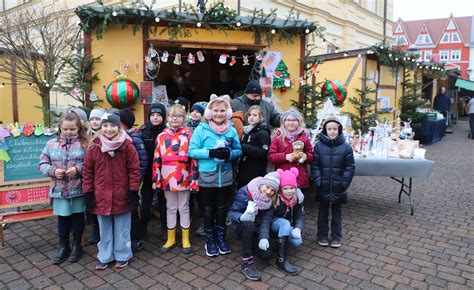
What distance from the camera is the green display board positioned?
440 cm

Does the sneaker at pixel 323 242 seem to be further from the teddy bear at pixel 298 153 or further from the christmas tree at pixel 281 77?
the christmas tree at pixel 281 77

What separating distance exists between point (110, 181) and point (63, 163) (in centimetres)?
56

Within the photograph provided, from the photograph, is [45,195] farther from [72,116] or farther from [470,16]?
Answer: [470,16]

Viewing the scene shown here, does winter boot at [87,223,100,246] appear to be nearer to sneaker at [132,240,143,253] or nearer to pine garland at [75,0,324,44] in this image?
sneaker at [132,240,143,253]

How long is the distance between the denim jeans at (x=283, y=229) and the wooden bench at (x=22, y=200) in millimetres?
2580

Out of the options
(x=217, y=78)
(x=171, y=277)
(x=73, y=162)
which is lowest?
(x=171, y=277)

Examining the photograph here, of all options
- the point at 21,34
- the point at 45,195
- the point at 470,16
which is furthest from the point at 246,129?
the point at 470,16

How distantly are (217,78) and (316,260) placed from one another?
232 inches

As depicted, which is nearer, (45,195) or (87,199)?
(87,199)

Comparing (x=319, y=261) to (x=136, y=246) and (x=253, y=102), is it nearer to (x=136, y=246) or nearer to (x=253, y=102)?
(x=136, y=246)

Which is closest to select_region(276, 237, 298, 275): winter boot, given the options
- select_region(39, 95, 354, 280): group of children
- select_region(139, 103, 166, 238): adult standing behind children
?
select_region(39, 95, 354, 280): group of children

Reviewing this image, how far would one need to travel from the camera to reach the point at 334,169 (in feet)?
14.3

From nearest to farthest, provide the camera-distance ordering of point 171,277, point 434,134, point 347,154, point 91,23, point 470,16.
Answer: point 171,277
point 347,154
point 91,23
point 434,134
point 470,16

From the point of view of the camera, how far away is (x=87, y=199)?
147 inches
